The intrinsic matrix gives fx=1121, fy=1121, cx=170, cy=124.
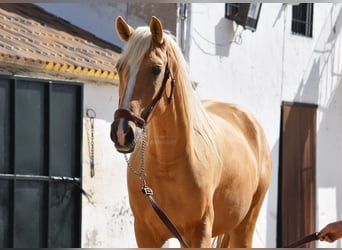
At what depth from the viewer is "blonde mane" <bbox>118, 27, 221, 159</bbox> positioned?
5.13 metres

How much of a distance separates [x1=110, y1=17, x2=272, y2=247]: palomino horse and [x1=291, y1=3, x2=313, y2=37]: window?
18.5 ft

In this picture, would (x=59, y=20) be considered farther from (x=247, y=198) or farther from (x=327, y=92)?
(x=247, y=198)

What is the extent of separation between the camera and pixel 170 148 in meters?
5.44

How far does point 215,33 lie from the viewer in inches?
430

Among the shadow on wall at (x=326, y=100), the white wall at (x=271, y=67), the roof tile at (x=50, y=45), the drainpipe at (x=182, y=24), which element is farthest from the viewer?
the shadow on wall at (x=326, y=100)

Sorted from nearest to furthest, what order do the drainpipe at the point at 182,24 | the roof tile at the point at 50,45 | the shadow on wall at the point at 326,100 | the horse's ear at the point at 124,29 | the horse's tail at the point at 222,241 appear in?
the horse's ear at the point at 124,29, the horse's tail at the point at 222,241, the roof tile at the point at 50,45, the drainpipe at the point at 182,24, the shadow on wall at the point at 326,100

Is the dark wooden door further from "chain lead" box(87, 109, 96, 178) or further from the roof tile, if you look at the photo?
"chain lead" box(87, 109, 96, 178)

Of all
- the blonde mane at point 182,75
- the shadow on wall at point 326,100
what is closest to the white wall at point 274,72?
the shadow on wall at point 326,100

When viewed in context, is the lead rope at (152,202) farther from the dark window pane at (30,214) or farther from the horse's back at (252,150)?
the dark window pane at (30,214)

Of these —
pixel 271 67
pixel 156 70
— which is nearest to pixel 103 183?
pixel 271 67

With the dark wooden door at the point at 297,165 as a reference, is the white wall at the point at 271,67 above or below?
above

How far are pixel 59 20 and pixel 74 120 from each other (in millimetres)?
1206

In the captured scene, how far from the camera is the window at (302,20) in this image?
38.3 ft

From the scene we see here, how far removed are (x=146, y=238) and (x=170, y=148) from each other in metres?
0.48
